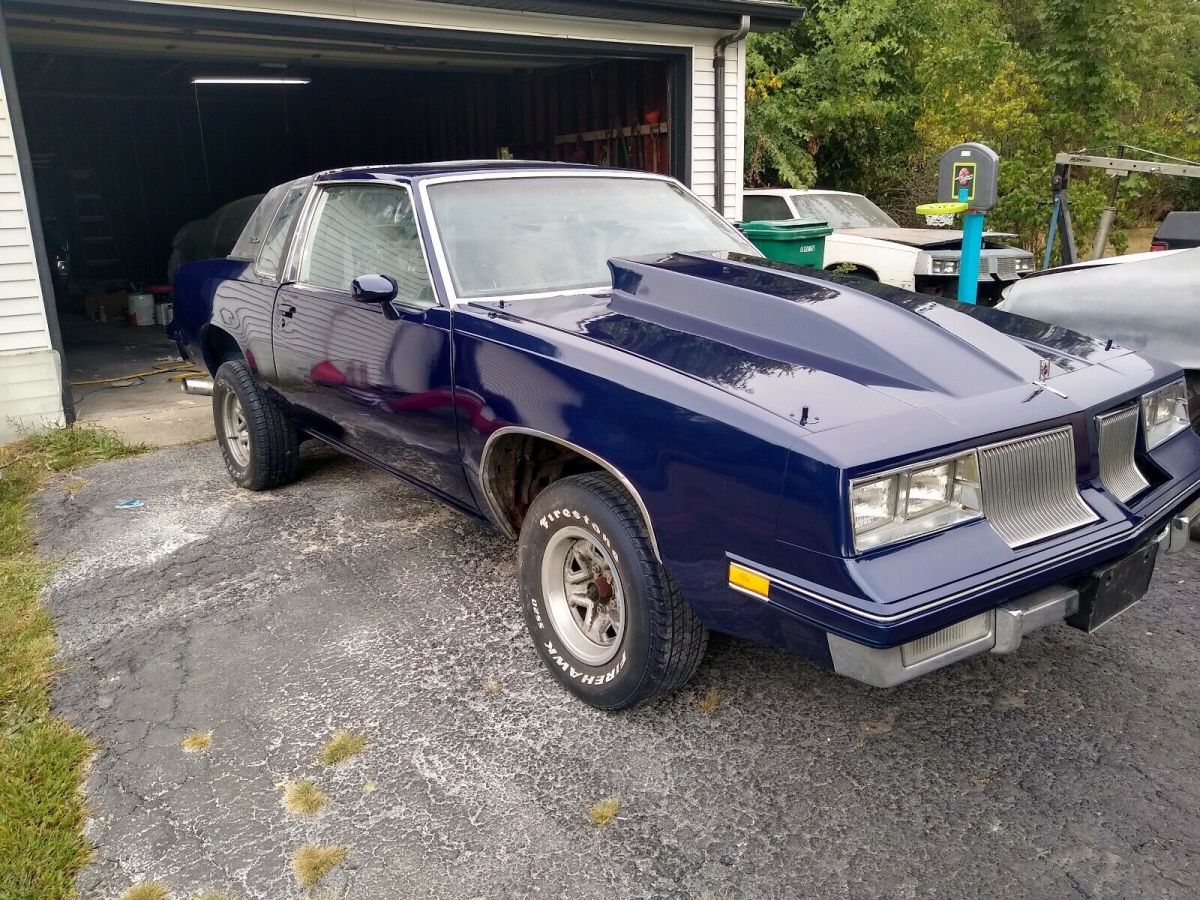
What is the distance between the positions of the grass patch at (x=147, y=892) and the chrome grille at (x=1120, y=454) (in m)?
2.87

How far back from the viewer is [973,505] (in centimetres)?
253

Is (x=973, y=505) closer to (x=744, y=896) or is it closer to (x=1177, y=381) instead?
(x=744, y=896)

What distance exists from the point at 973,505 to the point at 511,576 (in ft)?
7.45

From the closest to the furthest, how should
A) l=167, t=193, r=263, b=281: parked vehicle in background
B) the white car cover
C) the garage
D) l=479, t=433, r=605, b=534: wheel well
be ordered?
l=479, t=433, r=605, b=534: wheel well → the white car cover → the garage → l=167, t=193, r=263, b=281: parked vehicle in background

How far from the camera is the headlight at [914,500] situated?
236 centimetres

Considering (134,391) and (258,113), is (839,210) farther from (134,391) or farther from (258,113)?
(258,113)

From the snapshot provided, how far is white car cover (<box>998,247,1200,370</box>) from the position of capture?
15.0 feet

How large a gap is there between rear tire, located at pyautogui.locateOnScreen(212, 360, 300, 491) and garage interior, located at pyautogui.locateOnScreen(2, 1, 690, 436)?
250cm

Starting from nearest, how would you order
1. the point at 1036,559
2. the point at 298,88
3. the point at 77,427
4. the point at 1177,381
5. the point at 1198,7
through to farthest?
1. the point at 1036,559
2. the point at 1177,381
3. the point at 77,427
4. the point at 298,88
5. the point at 1198,7

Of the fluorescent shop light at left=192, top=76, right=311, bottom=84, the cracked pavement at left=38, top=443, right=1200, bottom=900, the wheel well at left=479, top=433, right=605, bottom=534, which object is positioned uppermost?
the fluorescent shop light at left=192, top=76, right=311, bottom=84

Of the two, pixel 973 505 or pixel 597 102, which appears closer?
pixel 973 505

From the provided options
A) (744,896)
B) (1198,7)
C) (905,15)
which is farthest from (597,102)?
→ (1198,7)

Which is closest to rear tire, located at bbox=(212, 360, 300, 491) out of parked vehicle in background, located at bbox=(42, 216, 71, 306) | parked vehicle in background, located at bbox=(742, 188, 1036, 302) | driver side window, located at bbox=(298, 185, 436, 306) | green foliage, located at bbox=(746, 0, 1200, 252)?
driver side window, located at bbox=(298, 185, 436, 306)

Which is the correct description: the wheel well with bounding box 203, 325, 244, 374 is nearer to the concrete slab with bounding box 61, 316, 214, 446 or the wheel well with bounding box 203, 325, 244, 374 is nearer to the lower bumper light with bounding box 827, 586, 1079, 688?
the concrete slab with bounding box 61, 316, 214, 446
